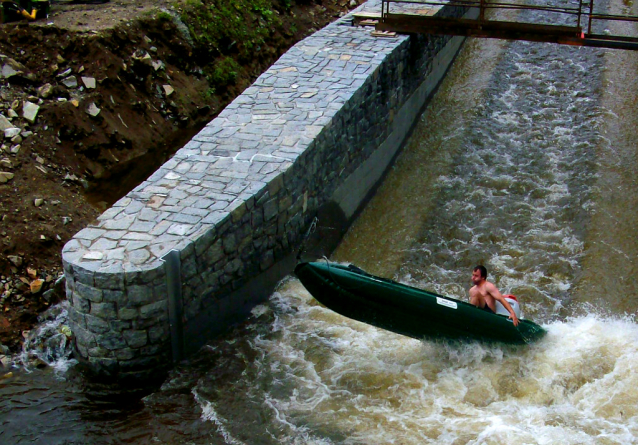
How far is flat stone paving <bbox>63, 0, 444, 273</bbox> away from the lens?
748 centimetres

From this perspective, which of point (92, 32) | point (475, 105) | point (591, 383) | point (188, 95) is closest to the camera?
point (591, 383)

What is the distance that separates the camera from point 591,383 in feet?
24.8

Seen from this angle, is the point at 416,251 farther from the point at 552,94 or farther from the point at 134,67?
the point at 552,94

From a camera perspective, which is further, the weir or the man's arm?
the man's arm

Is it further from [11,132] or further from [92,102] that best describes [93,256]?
[92,102]

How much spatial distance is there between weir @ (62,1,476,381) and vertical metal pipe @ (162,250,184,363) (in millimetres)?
14

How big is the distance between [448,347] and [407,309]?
25.4 inches

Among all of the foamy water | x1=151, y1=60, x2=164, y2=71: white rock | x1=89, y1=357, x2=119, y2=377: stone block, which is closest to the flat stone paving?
x1=89, y1=357, x2=119, y2=377: stone block

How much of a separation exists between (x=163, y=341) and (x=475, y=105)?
8.58 m

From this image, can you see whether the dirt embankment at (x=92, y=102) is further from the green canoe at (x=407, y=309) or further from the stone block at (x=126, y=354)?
the green canoe at (x=407, y=309)

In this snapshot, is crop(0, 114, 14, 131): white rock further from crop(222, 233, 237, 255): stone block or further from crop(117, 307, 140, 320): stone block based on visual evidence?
crop(117, 307, 140, 320): stone block

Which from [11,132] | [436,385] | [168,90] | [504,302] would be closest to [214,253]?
[436,385]

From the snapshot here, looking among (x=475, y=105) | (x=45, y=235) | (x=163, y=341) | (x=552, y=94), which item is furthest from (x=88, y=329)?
(x=552, y=94)

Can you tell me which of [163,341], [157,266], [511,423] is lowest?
[511,423]
